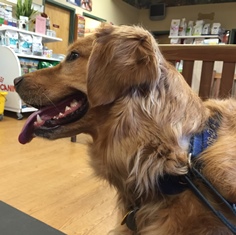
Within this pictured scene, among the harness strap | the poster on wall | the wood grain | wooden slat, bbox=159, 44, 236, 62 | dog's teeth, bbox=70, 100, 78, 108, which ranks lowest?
the wood grain

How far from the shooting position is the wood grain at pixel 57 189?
123 cm

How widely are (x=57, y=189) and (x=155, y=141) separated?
3.28 ft

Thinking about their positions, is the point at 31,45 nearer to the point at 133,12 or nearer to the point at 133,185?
the point at 133,185

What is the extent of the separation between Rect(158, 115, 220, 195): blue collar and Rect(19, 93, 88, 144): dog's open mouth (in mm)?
335

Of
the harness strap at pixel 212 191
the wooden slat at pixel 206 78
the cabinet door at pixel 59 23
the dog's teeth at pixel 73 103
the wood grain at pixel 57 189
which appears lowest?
the wood grain at pixel 57 189

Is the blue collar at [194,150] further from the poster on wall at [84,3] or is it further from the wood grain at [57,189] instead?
the poster on wall at [84,3]

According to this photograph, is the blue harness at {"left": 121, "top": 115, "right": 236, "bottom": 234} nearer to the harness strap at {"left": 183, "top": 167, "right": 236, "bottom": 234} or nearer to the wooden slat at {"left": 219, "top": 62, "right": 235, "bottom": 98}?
the harness strap at {"left": 183, "top": 167, "right": 236, "bottom": 234}

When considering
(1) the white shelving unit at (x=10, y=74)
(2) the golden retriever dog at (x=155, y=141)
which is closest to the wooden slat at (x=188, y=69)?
(2) the golden retriever dog at (x=155, y=141)

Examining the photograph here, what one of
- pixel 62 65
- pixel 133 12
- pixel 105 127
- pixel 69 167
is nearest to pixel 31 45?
pixel 69 167

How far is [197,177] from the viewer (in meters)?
0.65

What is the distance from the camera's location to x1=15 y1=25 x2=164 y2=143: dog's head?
689 mm

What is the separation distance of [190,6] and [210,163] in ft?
22.3

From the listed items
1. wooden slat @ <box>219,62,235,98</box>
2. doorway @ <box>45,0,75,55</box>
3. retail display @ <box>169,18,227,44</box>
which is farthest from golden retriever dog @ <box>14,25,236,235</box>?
retail display @ <box>169,18,227,44</box>

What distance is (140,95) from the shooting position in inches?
27.6
